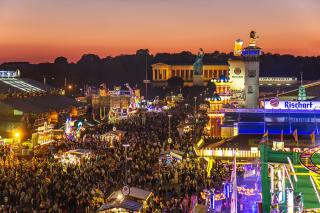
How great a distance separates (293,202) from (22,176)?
1566cm

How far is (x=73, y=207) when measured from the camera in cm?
2106

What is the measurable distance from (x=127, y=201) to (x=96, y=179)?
746 centimetres

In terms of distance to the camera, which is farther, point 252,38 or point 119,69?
point 119,69

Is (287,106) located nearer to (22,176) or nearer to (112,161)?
(112,161)

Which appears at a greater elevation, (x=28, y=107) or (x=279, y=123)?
(x=28, y=107)

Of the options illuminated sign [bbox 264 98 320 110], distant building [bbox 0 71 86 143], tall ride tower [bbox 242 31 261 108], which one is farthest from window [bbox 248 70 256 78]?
distant building [bbox 0 71 86 143]

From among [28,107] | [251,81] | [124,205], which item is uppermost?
[251,81]

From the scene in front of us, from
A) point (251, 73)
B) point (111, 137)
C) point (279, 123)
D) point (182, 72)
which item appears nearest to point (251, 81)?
point (251, 73)

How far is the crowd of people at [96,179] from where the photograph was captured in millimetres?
20781

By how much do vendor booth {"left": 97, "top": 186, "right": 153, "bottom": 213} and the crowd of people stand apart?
65 centimetres

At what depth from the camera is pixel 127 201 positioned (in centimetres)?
1767

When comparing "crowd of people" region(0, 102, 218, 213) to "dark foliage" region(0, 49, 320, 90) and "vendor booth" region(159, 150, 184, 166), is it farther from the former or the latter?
"dark foliage" region(0, 49, 320, 90)

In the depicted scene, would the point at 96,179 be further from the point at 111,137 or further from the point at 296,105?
the point at 296,105

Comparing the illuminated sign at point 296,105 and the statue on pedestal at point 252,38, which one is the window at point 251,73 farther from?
the illuminated sign at point 296,105
